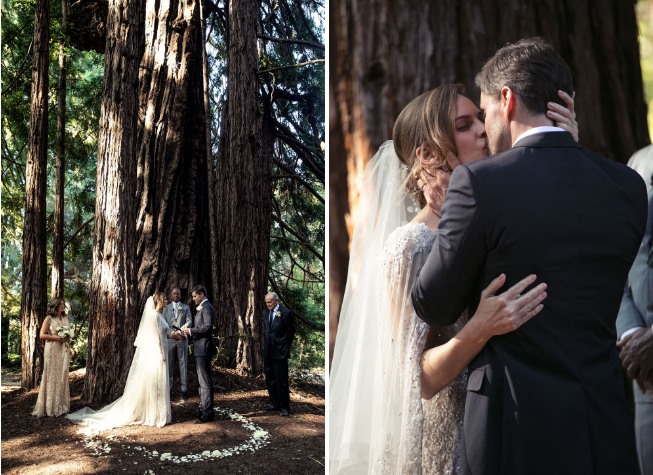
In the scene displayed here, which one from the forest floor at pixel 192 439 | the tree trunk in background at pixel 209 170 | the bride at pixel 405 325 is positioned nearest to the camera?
the bride at pixel 405 325

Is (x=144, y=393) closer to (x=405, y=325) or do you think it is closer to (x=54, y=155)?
(x=54, y=155)

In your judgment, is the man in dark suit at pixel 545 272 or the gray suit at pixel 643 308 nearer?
the man in dark suit at pixel 545 272

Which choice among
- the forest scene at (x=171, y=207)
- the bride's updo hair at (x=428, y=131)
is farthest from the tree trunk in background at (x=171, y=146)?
the bride's updo hair at (x=428, y=131)

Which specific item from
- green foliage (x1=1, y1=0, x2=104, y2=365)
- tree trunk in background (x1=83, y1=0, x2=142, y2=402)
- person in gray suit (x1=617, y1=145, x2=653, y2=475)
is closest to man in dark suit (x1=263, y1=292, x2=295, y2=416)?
tree trunk in background (x1=83, y1=0, x2=142, y2=402)

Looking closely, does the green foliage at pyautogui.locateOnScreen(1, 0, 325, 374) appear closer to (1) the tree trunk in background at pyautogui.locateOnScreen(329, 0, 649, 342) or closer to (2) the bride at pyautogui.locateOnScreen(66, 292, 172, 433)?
(2) the bride at pyautogui.locateOnScreen(66, 292, 172, 433)

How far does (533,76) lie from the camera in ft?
5.14

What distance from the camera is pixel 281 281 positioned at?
134 inches

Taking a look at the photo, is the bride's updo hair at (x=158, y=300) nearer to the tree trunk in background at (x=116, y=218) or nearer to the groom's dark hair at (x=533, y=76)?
the tree trunk in background at (x=116, y=218)

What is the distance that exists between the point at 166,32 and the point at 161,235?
1.09m

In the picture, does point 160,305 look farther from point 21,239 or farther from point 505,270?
point 505,270

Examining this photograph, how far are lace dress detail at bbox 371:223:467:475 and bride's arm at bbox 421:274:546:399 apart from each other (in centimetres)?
5

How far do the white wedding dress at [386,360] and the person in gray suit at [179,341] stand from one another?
1128mm

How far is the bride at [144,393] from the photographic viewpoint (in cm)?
322

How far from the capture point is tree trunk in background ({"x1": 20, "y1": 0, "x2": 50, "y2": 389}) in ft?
11.4
